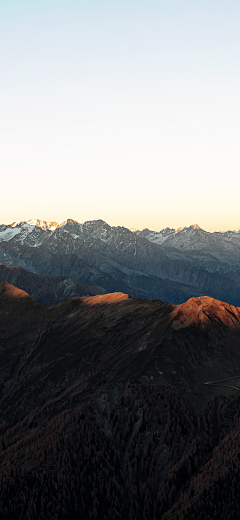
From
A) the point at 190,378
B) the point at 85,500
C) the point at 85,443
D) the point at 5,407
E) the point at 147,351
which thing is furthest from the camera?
the point at 5,407

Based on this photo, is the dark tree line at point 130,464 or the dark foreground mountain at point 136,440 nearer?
the dark tree line at point 130,464

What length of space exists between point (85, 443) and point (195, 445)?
36.6 m

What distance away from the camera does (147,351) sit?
173250mm

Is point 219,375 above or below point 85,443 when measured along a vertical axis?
above

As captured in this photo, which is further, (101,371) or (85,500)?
(101,371)

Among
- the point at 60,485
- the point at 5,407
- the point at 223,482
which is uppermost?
the point at 223,482

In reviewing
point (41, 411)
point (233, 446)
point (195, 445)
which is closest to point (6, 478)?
point (41, 411)

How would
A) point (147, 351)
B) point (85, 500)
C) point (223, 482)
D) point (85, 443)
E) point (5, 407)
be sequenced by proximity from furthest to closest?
point (5, 407), point (147, 351), point (85, 443), point (85, 500), point (223, 482)

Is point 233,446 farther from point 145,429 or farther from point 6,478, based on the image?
point 6,478

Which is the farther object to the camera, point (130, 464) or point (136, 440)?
point (136, 440)

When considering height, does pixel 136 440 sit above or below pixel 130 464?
above

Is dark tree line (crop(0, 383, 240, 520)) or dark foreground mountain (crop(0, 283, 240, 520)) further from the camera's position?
dark foreground mountain (crop(0, 283, 240, 520))

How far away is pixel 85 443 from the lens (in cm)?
13100

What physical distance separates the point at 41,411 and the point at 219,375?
250 feet
